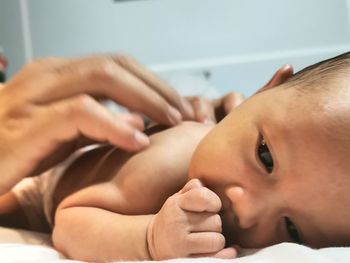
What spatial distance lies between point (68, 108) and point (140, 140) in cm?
12

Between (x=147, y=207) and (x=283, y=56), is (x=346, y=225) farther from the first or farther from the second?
(x=283, y=56)

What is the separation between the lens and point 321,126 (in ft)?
1.94

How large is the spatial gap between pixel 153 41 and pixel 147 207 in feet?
5.50

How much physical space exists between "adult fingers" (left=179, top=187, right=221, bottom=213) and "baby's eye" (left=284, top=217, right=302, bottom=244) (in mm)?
107

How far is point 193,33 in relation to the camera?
2.32 meters

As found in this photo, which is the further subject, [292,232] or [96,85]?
[96,85]

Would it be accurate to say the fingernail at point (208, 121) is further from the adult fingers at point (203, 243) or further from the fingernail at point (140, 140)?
the adult fingers at point (203, 243)

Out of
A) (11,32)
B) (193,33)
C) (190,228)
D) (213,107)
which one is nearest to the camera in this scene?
(190,228)

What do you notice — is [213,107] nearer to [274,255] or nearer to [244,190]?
[244,190]

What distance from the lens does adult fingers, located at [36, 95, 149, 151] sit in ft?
2.52

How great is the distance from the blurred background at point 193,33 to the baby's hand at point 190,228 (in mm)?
1567

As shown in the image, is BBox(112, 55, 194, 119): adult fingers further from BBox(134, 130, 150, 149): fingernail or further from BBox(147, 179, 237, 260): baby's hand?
BBox(147, 179, 237, 260): baby's hand

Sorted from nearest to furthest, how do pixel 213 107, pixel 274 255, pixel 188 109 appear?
pixel 274 255
pixel 188 109
pixel 213 107

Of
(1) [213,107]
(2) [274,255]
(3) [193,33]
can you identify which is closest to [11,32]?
(3) [193,33]
